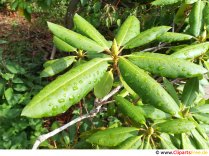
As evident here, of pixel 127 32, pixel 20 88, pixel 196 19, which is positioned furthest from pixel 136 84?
pixel 20 88

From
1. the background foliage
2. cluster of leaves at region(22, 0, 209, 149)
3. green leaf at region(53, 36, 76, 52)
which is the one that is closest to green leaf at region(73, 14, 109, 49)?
cluster of leaves at region(22, 0, 209, 149)

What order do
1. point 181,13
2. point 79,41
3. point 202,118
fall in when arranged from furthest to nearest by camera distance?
1. point 181,13
2. point 202,118
3. point 79,41

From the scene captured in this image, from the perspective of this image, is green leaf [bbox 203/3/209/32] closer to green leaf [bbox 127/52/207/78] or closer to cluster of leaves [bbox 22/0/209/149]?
cluster of leaves [bbox 22/0/209/149]

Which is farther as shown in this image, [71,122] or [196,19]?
[196,19]

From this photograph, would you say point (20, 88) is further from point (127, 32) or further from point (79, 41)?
point (79, 41)

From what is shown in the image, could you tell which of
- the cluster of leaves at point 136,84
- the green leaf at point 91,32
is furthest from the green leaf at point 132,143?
the green leaf at point 91,32

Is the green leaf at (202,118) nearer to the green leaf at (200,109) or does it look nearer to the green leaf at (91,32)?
the green leaf at (200,109)
